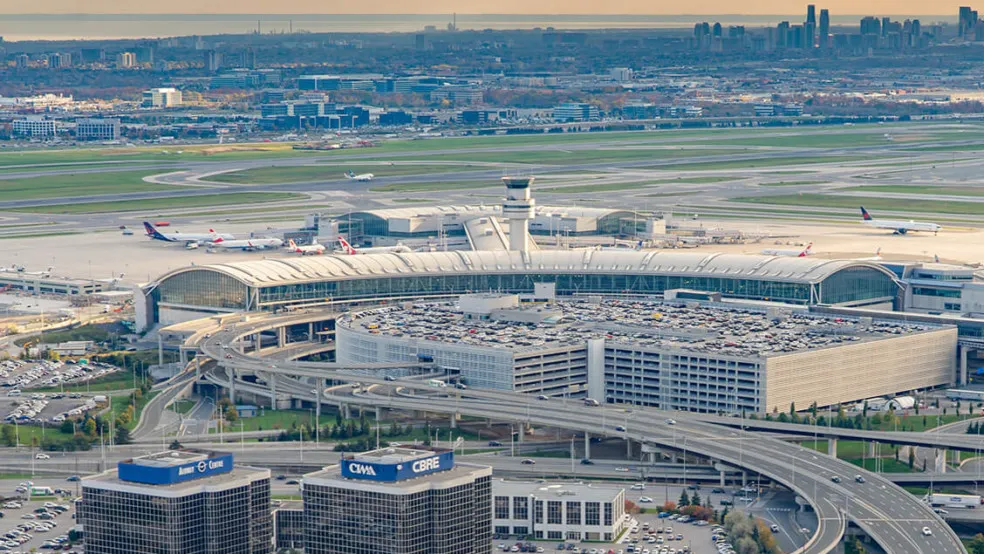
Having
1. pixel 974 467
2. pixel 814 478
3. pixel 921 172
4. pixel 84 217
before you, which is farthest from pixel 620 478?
pixel 921 172

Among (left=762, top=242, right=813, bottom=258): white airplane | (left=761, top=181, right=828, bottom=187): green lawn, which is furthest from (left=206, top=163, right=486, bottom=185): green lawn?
(left=762, top=242, right=813, bottom=258): white airplane

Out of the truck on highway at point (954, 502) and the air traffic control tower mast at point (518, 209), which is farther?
the air traffic control tower mast at point (518, 209)

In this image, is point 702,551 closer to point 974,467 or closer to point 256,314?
point 974,467

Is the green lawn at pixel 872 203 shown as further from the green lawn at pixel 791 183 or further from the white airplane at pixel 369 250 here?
the white airplane at pixel 369 250

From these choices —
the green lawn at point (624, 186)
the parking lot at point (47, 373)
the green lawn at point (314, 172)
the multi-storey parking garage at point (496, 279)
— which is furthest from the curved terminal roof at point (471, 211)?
the green lawn at point (314, 172)

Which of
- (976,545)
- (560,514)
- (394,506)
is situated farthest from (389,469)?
(976,545)

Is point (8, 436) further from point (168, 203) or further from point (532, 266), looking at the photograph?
point (168, 203)

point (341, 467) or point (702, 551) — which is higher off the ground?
point (341, 467)
